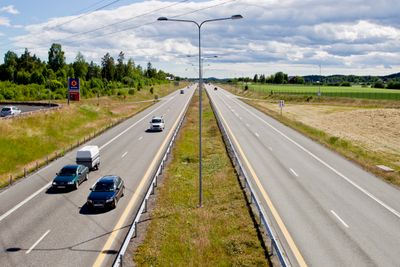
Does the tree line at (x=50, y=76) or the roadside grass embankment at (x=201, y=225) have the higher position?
the tree line at (x=50, y=76)

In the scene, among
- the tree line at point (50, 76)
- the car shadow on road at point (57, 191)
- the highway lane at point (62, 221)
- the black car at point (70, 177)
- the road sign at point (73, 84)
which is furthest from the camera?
the tree line at point (50, 76)

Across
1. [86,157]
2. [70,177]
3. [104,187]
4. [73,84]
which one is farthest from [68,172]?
[73,84]

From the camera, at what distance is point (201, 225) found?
2155 cm

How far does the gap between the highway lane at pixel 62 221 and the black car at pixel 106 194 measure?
0.45 m

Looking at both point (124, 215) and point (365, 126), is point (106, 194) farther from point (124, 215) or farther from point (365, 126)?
point (365, 126)

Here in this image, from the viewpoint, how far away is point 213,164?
36.2m

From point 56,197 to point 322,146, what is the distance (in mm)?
28597

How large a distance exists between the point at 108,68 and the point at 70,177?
513 ft

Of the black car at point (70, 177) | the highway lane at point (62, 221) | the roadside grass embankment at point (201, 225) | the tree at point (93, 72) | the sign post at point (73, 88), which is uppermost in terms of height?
the tree at point (93, 72)

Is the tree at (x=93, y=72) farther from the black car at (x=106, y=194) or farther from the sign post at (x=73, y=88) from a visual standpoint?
the black car at (x=106, y=194)

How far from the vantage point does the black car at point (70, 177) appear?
28625 millimetres

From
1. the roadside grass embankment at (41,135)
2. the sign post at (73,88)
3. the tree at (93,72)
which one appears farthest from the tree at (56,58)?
the roadside grass embankment at (41,135)

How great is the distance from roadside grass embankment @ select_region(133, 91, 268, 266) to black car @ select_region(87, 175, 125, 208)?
2483 mm

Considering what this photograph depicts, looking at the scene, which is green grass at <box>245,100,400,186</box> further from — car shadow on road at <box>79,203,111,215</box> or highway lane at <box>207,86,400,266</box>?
car shadow on road at <box>79,203,111,215</box>
